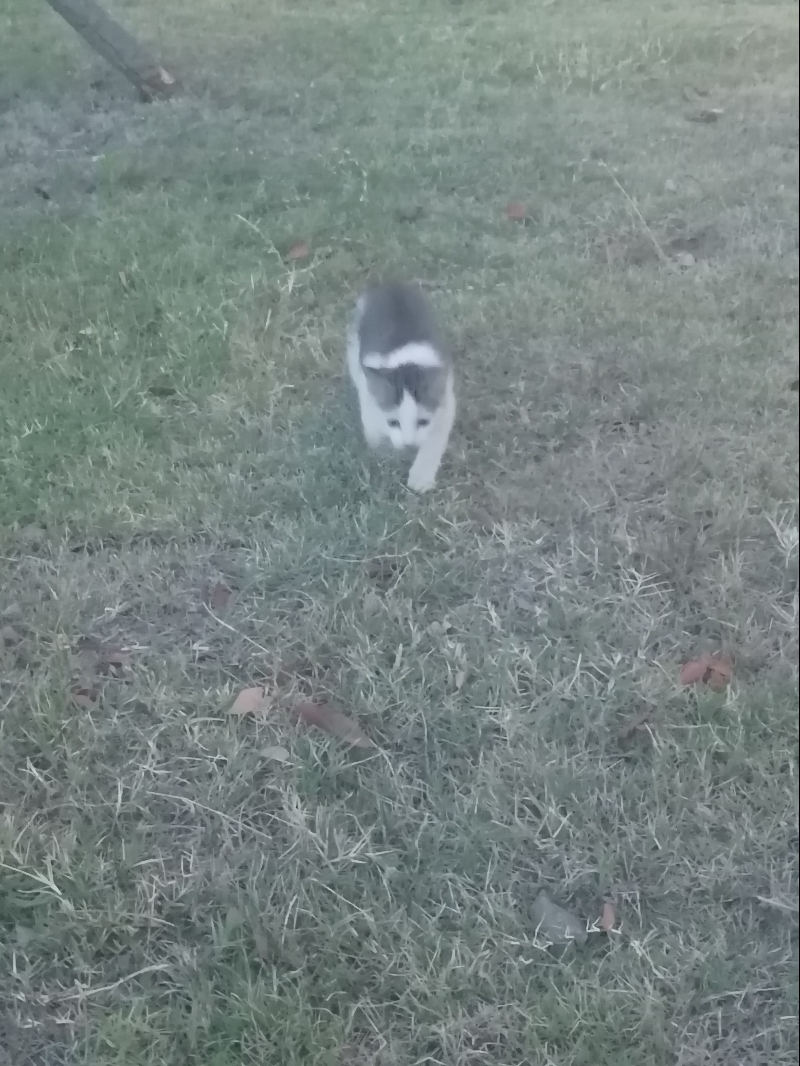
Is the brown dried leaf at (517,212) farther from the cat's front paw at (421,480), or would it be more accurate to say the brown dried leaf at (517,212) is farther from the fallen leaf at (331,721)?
the fallen leaf at (331,721)

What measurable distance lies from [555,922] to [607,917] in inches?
1.8

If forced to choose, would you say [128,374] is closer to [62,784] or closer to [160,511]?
[160,511]

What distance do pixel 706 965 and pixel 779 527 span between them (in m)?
0.38

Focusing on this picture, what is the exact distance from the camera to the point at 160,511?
1.07 m

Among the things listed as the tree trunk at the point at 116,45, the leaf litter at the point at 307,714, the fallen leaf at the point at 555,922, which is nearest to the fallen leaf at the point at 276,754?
the leaf litter at the point at 307,714

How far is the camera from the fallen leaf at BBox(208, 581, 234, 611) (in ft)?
3.34

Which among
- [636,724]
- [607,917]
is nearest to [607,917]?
[607,917]

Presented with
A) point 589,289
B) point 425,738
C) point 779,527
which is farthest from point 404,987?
point 589,289

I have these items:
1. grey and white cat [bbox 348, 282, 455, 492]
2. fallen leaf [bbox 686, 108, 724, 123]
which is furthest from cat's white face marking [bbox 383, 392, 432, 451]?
fallen leaf [bbox 686, 108, 724, 123]

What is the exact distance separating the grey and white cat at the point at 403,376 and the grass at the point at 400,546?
0.03 m

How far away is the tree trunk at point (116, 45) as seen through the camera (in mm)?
871

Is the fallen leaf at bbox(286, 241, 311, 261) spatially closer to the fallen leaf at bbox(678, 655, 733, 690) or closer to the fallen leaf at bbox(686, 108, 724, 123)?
the fallen leaf at bbox(686, 108, 724, 123)

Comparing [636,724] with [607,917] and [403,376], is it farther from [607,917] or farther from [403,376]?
[403,376]

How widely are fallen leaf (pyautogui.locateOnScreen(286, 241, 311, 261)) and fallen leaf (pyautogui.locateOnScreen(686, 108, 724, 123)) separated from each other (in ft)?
1.56
